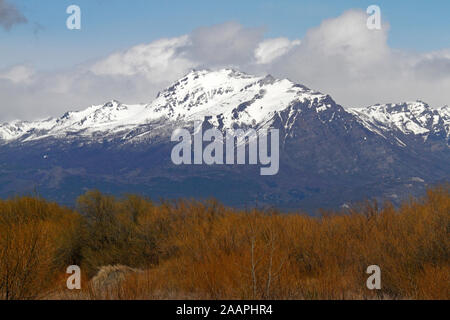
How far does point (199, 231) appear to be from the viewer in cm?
2678

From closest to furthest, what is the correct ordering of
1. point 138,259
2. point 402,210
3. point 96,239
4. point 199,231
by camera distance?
point 199,231
point 402,210
point 138,259
point 96,239

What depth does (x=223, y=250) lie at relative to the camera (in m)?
23.4

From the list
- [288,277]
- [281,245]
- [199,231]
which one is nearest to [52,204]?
[199,231]

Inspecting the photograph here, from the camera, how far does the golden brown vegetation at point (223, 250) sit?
1535 cm

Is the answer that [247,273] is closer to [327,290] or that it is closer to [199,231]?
[327,290]

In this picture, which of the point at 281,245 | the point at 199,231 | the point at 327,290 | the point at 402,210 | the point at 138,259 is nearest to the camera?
the point at 327,290

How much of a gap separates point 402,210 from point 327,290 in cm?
1464

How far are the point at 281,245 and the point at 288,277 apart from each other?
8347mm

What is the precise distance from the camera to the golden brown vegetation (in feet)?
50.4
